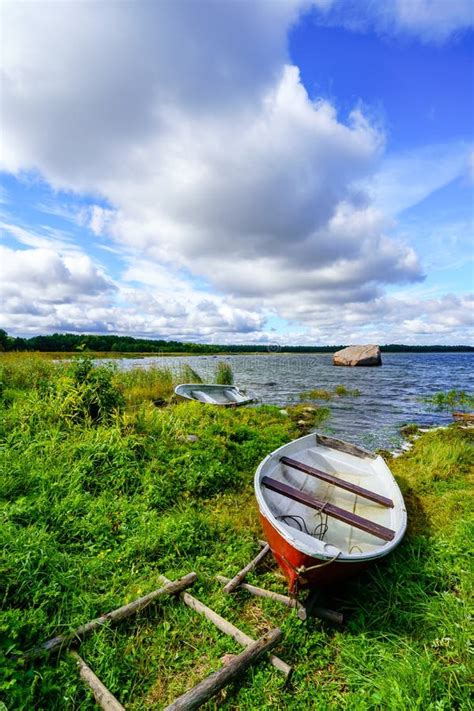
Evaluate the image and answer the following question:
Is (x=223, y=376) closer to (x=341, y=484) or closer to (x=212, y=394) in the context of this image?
(x=212, y=394)

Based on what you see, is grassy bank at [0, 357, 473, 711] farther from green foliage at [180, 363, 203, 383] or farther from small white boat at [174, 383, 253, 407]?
green foliage at [180, 363, 203, 383]

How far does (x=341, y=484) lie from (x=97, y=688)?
434cm

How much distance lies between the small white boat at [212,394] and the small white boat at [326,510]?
6.89 meters

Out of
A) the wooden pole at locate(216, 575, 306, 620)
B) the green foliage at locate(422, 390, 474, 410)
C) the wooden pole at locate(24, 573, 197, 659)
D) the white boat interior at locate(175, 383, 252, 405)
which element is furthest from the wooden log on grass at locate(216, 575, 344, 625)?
the green foliage at locate(422, 390, 474, 410)

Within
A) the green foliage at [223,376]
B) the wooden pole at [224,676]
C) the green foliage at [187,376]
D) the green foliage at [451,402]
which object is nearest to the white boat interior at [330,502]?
the wooden pole at [224,676]

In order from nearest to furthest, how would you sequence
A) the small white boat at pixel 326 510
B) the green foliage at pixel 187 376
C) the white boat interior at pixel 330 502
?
the small white boat at pixel 326 510, the white boat interior at pixel 330 502, the green foliage at pixel 187 376

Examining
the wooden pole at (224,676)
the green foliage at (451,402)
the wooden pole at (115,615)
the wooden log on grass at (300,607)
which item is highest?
the wooden pole at (115,615)

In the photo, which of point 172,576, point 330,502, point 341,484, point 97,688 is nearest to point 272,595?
point 172,576

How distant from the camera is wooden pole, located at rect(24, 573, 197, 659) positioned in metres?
2.93

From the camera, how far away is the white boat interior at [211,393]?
14174 millimetres

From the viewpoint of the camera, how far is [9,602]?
10.7ft

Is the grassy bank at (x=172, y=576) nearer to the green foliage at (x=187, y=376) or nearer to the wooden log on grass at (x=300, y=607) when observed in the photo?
the wooden log on grass at (x=300, y=607)

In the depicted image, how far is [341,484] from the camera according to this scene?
19.3 feet

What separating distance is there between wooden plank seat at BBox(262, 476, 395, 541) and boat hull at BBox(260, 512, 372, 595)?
658 mm
